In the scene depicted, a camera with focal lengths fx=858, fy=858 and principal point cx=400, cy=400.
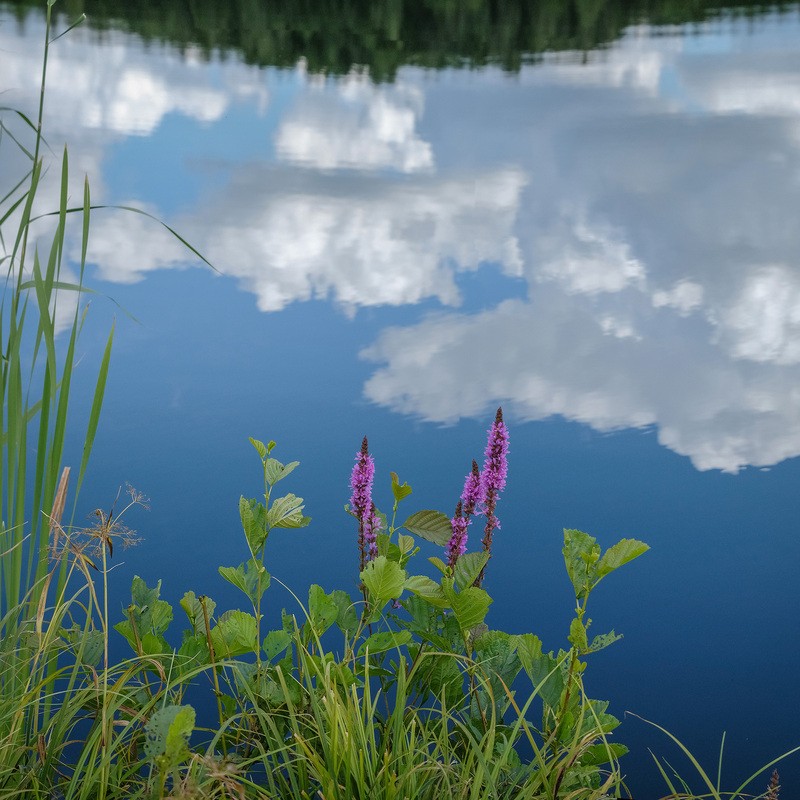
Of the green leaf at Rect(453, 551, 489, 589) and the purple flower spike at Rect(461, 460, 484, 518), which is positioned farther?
the purple flower spike at Rect(461, 460, 484, 518)

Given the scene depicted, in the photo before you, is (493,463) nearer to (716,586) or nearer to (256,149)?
(716,586)

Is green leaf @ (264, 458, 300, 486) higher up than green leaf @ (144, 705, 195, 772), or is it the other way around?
green leaf @ (264, 458, 300, 486)

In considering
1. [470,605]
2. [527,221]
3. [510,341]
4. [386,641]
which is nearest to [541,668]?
[470,605]

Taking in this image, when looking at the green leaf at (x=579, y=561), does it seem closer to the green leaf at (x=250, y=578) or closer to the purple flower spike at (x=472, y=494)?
the purple flower spike at (x=472, y=494)

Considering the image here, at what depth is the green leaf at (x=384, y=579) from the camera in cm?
150

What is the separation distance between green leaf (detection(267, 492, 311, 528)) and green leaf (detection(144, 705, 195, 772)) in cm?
45

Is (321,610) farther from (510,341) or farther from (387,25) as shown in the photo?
(387,25)

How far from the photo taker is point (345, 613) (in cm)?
169

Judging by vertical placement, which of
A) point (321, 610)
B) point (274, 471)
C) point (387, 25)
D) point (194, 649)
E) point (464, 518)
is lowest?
point (194, 649)

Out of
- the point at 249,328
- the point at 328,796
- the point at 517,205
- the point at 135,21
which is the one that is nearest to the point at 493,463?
the point at 328,796

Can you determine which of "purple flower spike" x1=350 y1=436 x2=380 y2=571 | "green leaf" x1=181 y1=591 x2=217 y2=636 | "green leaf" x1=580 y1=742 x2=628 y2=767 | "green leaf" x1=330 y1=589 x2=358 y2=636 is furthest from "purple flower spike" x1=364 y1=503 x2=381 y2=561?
"green leaf" x1=580 y1=742 x2=628 y2=767

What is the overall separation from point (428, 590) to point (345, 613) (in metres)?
0.23

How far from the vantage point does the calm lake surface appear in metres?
2.86

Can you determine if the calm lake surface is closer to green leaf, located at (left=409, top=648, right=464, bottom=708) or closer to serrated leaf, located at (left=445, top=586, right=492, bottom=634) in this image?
green leaf, located at (left=409, top=648, right=464, bottom=708)
